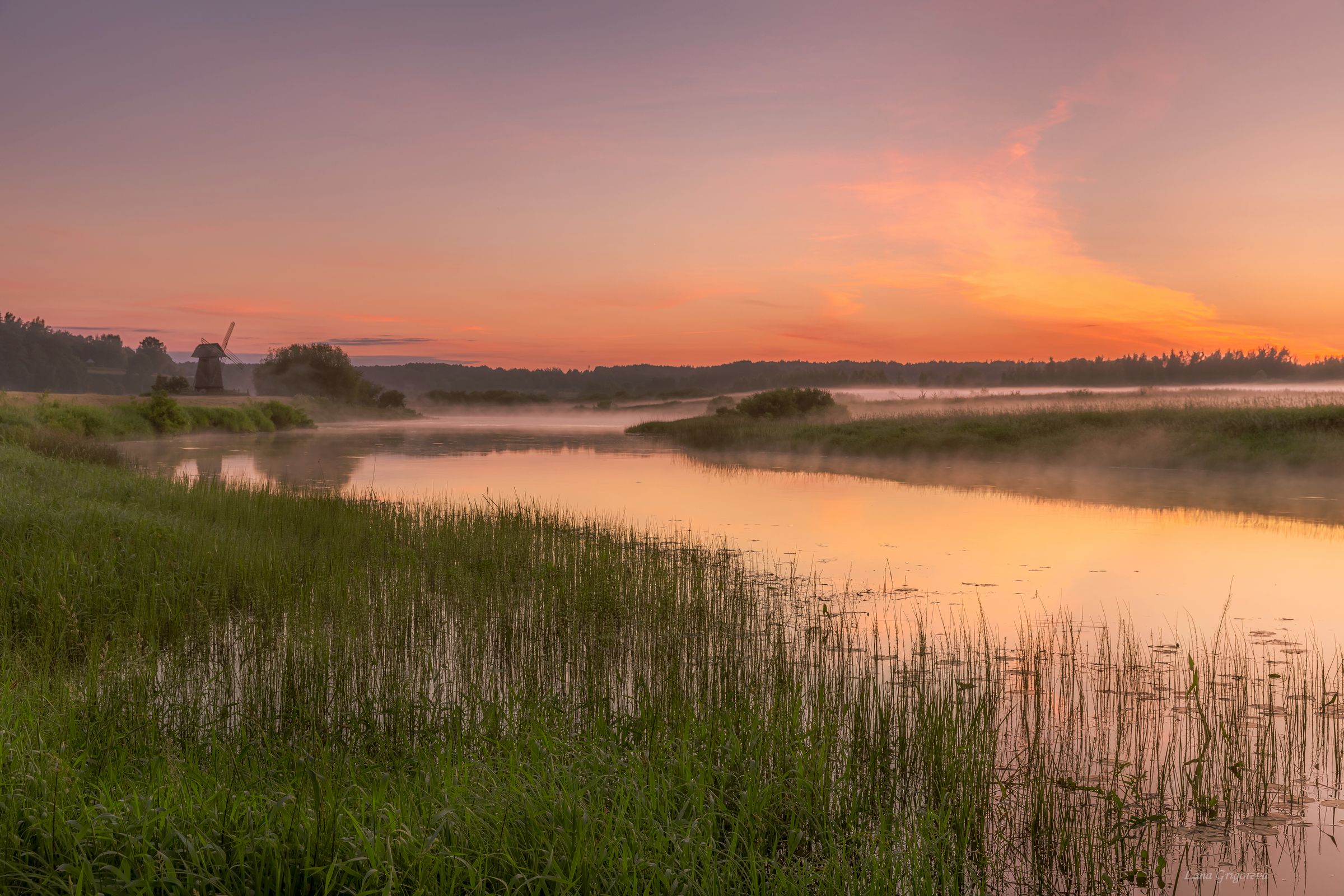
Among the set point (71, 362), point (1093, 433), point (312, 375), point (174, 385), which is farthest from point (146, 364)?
point (1093, 433)

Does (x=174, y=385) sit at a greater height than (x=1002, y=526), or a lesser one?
greater

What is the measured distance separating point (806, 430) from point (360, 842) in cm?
4328

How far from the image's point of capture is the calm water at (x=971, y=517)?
1138 centimetres

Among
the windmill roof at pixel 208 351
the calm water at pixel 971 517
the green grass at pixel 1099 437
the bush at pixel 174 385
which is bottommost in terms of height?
the calm water at pixel 971 517

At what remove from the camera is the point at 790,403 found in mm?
56375

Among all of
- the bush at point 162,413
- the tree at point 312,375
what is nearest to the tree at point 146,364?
the tree at point 312,375

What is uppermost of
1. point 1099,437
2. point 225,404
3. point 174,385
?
point 174,385

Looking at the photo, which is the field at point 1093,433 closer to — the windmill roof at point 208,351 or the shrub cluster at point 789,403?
the shrub cluster at point 789,403

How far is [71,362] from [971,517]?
535 ft

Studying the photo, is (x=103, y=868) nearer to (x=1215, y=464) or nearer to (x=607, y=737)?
(x=607, y=737)

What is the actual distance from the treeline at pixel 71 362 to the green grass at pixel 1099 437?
112056 millimetres

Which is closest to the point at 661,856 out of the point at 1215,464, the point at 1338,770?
the point at 1338,770

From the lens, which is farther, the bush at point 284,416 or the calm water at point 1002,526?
the bush at point 284,416

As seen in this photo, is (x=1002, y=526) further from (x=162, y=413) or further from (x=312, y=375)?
(x=312, y=375)
